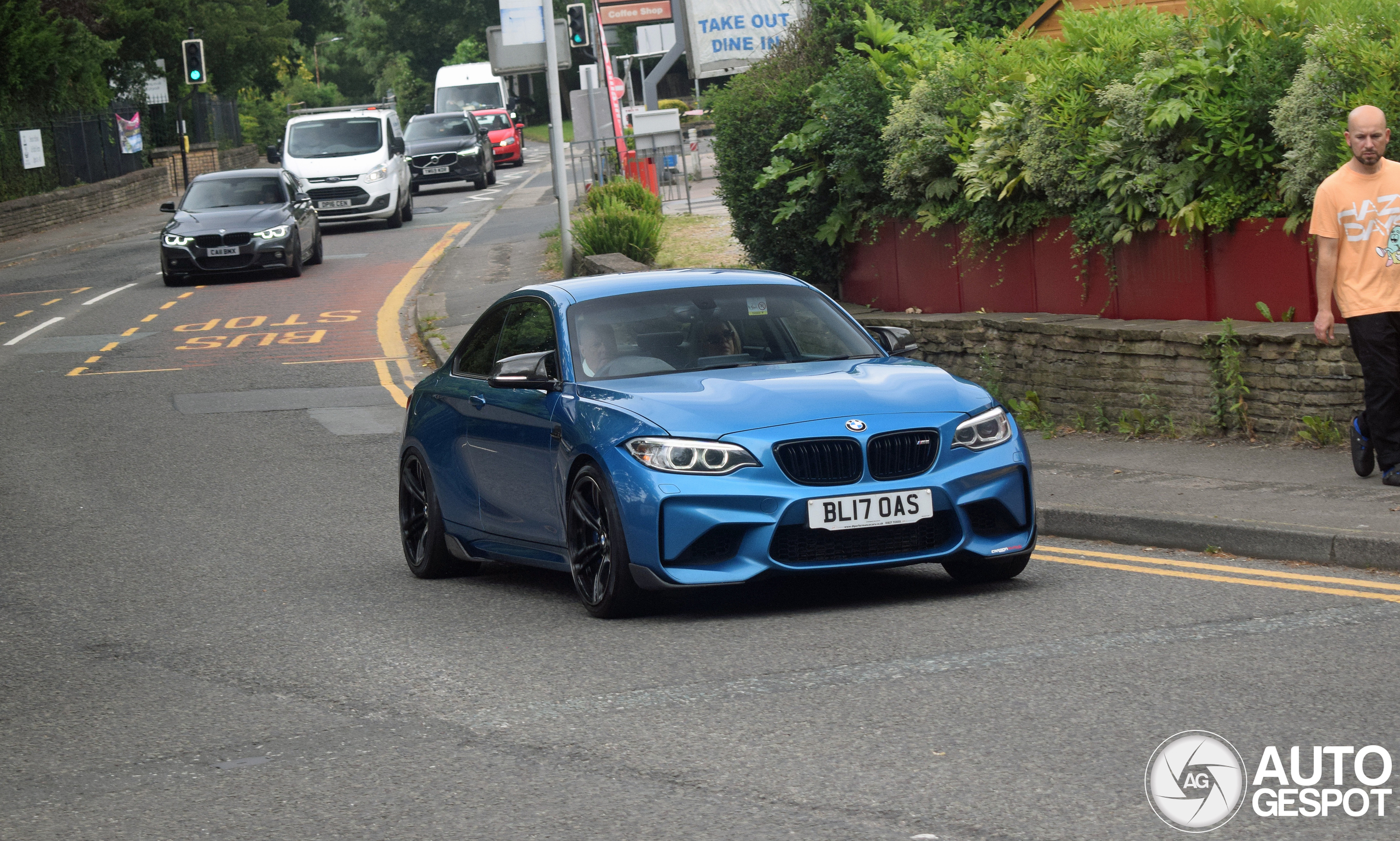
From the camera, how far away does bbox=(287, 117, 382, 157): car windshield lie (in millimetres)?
38562

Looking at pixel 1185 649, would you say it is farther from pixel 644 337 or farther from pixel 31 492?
pixel 31 492

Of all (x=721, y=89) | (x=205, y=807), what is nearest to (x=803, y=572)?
(x=205, y=807)

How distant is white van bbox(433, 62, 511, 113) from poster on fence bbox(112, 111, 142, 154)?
15.1m

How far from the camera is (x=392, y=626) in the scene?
8164 mm

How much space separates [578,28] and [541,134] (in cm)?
Answer: 8450

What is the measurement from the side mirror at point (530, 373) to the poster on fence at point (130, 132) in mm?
46502

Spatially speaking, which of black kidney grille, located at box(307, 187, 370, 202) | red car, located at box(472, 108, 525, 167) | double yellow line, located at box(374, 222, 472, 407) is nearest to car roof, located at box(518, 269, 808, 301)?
double yellow line, located at box(374, 222, 472, 407)

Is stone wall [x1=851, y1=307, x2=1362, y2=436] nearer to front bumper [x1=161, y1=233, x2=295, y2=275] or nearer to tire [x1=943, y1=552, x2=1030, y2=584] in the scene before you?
tire [x1=943, y1=552, x2=1030, y2=584]

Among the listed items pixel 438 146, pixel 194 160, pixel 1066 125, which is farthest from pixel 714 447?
pixel 194 160

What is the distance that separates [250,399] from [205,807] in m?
12.9

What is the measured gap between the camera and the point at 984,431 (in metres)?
7.82

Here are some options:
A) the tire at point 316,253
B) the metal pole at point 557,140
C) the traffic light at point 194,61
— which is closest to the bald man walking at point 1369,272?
the metal pole at point 557,140

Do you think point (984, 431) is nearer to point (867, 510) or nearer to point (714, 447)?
point (867, 510)

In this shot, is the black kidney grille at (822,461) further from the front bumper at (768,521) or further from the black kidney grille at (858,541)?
the black kidney grille at (858,541)
